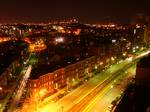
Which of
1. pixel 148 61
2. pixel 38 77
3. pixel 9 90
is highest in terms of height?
pixel 148 61

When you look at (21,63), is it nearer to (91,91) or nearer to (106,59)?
(106,59)

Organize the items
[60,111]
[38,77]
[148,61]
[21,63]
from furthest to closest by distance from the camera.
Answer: [21,63] → [38,77] → [148,61] → [60,111]

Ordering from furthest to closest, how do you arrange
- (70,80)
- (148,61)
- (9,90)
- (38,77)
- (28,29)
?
1. (28,29)
2. (70,80)
3. (9,90)
4. (38,77)
5. (148,61)

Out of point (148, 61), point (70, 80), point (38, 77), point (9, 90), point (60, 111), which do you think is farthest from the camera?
point (70, 80)

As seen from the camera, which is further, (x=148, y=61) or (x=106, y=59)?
(x=106, y=59)

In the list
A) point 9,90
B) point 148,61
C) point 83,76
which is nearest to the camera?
point 148,61

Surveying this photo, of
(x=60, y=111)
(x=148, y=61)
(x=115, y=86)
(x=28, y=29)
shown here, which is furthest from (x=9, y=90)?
(x=28, y=29)

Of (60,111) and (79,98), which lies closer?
(60,111)

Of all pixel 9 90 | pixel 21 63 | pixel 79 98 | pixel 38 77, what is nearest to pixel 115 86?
pixel 79 98

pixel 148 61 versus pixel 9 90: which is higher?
pixel 148 61

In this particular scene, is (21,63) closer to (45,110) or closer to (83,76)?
(83,76)
